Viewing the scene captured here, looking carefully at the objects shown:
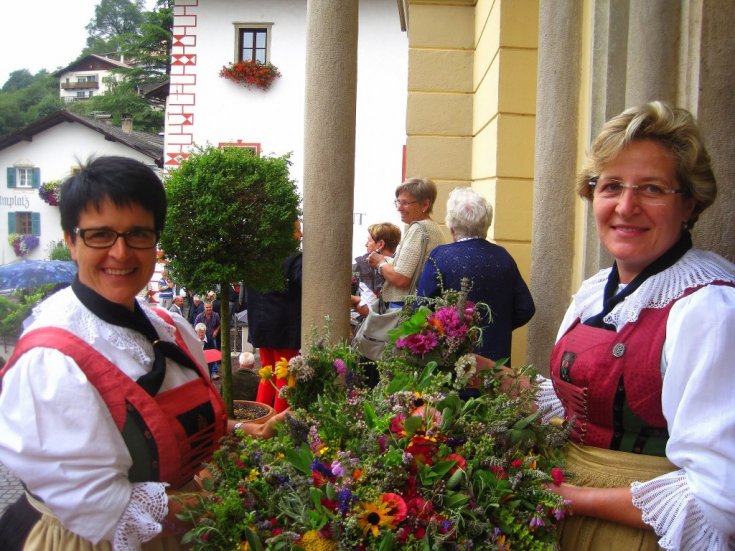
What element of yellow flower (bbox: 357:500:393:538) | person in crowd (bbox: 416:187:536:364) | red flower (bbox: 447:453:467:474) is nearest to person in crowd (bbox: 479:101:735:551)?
red flower (bbox: 447:453:467:474)

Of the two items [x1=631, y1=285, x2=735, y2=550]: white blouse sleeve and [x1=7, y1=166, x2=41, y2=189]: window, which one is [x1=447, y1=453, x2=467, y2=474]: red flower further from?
[x1=7, y1=166, x2=41, y2=189]: window

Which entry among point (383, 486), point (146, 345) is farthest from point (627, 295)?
point (146, 345)

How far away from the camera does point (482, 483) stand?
4.92ft

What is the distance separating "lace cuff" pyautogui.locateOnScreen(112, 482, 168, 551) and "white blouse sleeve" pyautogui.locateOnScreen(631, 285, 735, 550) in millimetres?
1097

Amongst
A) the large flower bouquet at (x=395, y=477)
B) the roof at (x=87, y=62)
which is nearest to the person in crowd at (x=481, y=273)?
the large flower bouquet at (x=395, y=477)

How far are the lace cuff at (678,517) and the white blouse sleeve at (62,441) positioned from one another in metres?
1.20

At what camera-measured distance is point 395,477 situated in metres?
1.46

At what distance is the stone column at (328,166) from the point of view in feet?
12.4

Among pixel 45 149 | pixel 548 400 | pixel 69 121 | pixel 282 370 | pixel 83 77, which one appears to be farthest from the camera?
pixel 83 77

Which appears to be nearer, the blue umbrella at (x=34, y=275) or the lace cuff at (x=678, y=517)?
the lace cuff at (x=678, y=517)

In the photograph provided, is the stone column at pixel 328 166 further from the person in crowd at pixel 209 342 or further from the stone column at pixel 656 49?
the person in crowd at pixel 209 342

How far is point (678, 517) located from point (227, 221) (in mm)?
2750

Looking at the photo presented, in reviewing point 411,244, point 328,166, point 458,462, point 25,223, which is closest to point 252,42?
point 25,223

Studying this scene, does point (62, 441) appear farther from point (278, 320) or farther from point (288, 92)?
point (288, 92)
